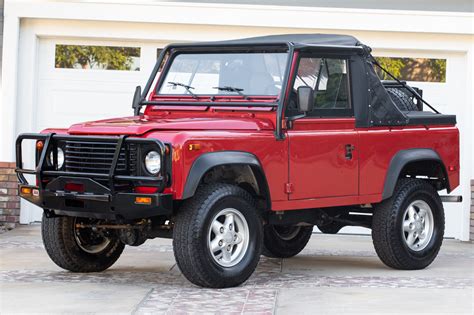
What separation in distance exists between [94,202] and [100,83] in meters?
5.40

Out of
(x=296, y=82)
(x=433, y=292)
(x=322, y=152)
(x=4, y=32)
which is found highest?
(x=4, y=32)

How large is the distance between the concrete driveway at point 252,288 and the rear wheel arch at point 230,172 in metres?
0.77

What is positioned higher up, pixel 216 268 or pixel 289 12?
pixel 289 12

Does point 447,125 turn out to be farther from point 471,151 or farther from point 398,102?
point 471,151

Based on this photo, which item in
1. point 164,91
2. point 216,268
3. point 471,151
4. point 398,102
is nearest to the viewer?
point 216,268

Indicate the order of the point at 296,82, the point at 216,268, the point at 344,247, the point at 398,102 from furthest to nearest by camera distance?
1. the point at 344,247
2. the point at 398,102
3. the point at 296,82
4. the point at 216,268

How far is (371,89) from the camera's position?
1015cm

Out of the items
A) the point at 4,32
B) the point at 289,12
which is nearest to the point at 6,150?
the point at 4,32

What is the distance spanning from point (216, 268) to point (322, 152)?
152cm

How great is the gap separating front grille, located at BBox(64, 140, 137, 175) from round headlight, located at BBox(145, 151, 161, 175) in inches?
4.9

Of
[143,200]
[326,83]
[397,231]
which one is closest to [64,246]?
[143,200]

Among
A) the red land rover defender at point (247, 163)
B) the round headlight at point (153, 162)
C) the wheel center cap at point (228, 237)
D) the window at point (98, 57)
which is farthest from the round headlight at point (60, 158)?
the window at point (98, 57)

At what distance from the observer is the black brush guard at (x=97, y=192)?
27.4 ft

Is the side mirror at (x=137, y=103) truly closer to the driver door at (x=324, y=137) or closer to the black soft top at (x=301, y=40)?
the black soft top at (x=301, y=40)
